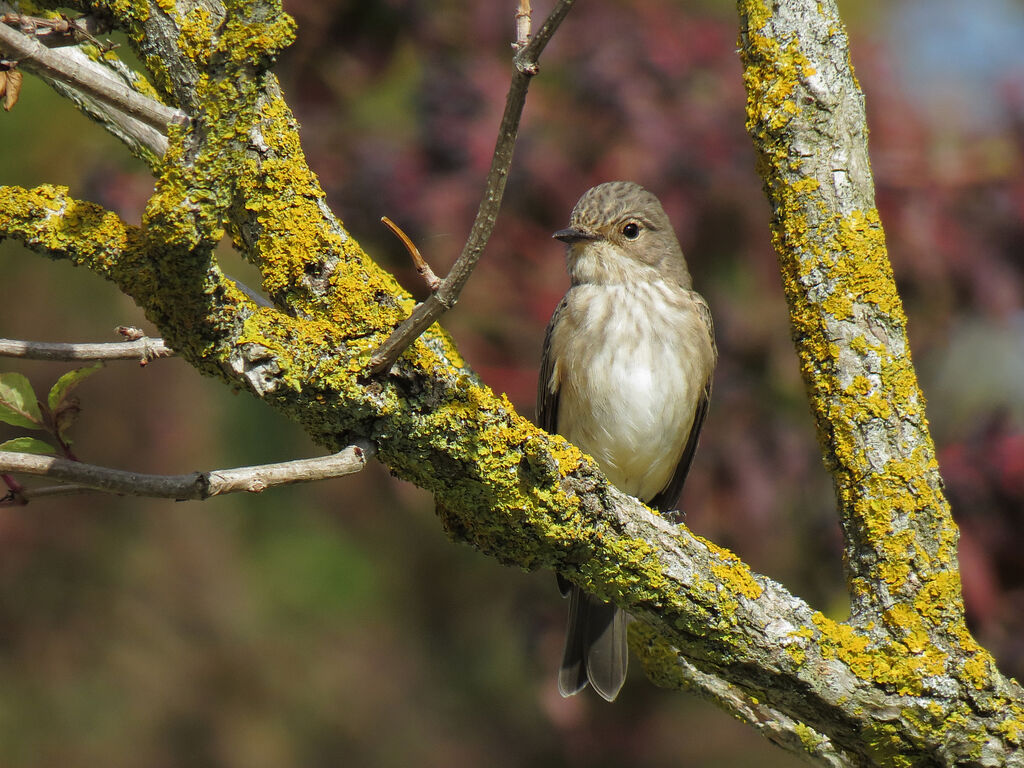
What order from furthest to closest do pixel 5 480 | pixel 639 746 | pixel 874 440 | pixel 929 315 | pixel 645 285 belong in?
pixel 639 746, pixel 929 315, pixel 645 285, pixel 874 440, pixel 5 480

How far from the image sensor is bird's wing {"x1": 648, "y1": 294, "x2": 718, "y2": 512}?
4.37 m

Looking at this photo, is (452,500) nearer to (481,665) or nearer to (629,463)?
(629,463)

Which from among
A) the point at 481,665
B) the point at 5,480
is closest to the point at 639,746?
the point at 481,665

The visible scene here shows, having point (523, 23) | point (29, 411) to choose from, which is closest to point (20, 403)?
point (29, 411)

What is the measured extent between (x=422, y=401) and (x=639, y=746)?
4.99 m

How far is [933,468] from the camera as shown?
253cm

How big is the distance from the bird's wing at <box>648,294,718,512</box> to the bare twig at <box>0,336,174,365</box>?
8.17 feet

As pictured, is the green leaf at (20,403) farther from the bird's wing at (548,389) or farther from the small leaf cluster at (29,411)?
the bird's wing at (548,389)

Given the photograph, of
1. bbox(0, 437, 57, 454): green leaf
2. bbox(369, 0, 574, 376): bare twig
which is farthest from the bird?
bbox(0, 437, 57, 454): green leaf

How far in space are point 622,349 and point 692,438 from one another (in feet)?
1.66

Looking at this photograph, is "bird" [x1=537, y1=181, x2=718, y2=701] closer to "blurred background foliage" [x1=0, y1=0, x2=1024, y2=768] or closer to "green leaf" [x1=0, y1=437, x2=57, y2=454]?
"blurred background foliage" [x1=0, y1=0, x2=1024, y2=768]

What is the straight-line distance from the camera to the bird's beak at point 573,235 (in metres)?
4.11

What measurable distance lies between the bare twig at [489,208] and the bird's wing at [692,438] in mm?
2482

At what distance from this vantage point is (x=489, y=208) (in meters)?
1.84
